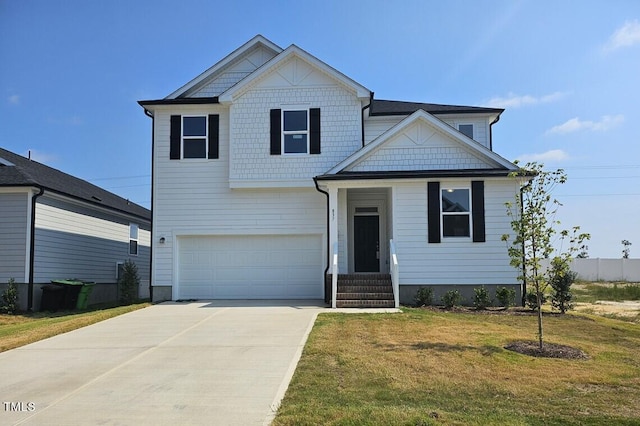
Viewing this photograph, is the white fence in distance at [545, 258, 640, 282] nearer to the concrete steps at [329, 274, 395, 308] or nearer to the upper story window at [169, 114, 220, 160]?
the concrete steps at [329, 274, 395, 308]

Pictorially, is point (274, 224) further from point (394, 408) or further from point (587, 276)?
point (587, 276)

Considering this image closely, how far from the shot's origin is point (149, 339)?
990 centimetres

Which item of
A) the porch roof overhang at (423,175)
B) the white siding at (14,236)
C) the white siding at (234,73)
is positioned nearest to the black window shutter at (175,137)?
the white siding at (234,73)

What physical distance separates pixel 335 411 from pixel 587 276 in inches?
1623

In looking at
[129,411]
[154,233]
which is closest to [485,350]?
[129,411]

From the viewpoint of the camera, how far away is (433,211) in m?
15.2

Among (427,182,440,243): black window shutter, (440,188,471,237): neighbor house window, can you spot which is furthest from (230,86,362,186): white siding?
(440,188,471,237): neighbor house window

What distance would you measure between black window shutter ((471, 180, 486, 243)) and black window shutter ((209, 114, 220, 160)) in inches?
324

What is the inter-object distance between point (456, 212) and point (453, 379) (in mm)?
8972

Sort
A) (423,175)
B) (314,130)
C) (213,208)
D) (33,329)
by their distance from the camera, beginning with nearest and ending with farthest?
1. (33,329)
2. (423,175)
3. (314,130)
4. (213,208)

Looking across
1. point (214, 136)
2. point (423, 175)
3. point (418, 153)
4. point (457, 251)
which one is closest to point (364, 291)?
point (457, 251)

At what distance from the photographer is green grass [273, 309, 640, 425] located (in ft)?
18.0

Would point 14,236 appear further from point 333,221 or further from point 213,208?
point 333,221

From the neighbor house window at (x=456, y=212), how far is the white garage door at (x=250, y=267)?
4.14 metres
